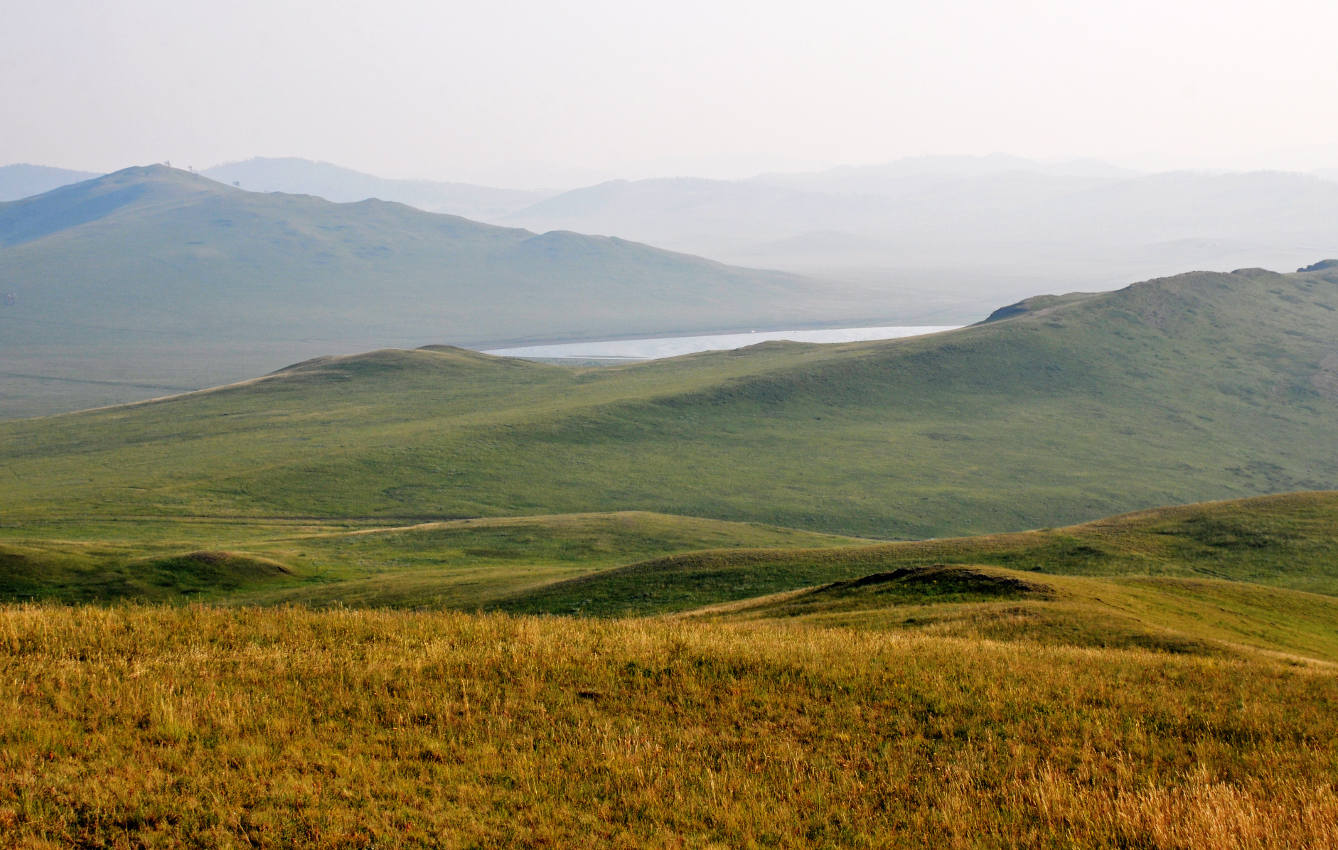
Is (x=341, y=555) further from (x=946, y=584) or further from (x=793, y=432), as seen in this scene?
(x=793, y=432)

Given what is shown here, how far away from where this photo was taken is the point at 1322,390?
479ft

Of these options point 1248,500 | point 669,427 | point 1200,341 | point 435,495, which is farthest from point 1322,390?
point 435,495

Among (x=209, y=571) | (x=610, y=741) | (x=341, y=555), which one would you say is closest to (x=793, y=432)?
(x=341, y=555)

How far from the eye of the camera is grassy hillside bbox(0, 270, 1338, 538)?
311 ft

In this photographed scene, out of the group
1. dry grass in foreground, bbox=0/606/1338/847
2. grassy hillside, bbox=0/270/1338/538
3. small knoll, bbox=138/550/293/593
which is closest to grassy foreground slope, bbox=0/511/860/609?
small knoll, bbox=138/550/293/593

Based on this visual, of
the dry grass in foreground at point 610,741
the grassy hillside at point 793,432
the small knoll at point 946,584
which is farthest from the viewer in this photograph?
the grassy hillside at point 793,432

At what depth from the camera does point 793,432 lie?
12231cm

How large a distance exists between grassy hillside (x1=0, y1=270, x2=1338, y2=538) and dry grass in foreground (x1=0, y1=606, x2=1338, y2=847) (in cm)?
7334

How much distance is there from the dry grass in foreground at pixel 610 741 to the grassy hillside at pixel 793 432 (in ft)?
241

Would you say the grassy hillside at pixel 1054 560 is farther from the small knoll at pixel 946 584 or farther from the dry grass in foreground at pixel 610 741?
the dry grass in foreground at pixel 610 741

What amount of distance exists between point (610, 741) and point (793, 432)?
110 m

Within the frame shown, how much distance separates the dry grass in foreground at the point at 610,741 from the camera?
35.0 feet

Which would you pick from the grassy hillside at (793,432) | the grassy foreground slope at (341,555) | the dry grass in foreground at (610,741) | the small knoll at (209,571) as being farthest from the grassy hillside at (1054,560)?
the grassy hillside at (793,432)

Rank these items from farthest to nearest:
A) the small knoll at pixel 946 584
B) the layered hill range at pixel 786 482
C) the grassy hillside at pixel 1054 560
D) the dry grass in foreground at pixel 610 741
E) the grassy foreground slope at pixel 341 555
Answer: the grassy foreground slope at pixel 341 555
the grassy hillside at pixel 1054 560
the layered hill range at pixel 786 482
the small knoll at pixel 946 584
the dry grass in foreground at pixel 610 741
